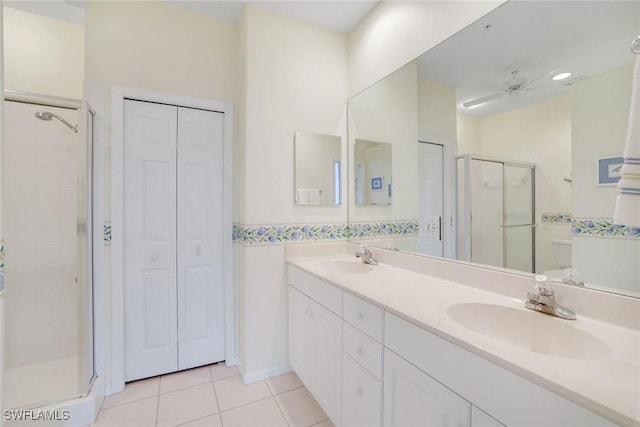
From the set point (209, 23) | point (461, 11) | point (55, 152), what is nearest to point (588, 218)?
point (461, 11)

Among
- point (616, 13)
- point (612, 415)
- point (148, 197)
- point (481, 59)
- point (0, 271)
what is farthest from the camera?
point (148, 197)

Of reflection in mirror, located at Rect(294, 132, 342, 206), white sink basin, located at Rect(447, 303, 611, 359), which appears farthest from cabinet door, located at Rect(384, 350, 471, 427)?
reflection in mirror, located at Rect(294, 132, 342, 206)

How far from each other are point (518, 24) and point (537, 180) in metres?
0.68

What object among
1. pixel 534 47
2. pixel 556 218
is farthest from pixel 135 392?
pixel 534 47

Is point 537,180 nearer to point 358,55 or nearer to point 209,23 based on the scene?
point 358,55

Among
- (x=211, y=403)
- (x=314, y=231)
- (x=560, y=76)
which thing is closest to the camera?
(x=560, y=76)

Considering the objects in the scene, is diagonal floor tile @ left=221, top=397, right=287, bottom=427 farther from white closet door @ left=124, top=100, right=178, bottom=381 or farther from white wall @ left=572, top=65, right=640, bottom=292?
white wall @ left=572, top=65, right=640, bottom=292

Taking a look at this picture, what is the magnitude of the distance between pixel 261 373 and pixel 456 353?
1.58 m

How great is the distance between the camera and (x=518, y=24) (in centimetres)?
114

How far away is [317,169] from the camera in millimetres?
2080

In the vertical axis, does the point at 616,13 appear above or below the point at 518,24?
below

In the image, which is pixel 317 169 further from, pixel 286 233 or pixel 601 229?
pixel 601 229

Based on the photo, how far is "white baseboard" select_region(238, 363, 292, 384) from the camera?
72.5 inches

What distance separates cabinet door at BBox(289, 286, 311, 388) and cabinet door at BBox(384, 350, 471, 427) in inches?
28.4
